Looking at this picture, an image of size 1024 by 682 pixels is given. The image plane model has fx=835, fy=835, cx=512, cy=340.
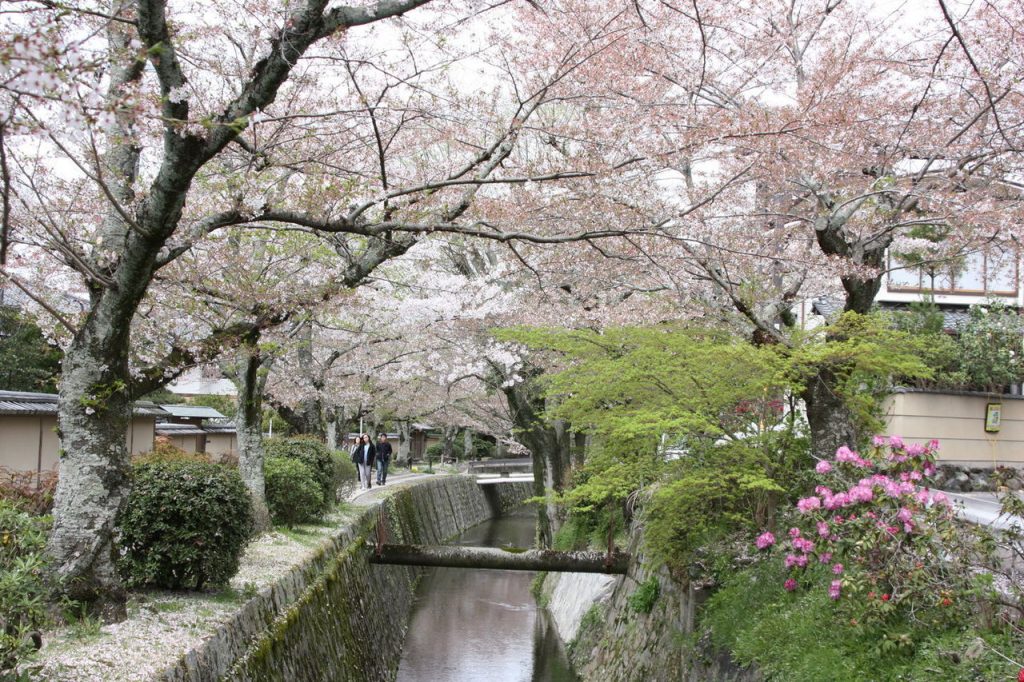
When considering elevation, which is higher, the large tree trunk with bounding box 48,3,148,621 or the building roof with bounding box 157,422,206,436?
the large tree trunk with bounding box 48,3,148,621

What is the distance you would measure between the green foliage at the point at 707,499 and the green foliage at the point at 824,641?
0.76 m

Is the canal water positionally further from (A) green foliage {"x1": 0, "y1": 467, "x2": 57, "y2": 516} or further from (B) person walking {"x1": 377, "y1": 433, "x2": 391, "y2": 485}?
(A) green foliage {"x1": 0, "y1": 467, "x2": 57, "y2": 516}

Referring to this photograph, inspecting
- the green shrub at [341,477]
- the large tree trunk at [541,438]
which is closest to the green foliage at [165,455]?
the green shrub at [341,477]

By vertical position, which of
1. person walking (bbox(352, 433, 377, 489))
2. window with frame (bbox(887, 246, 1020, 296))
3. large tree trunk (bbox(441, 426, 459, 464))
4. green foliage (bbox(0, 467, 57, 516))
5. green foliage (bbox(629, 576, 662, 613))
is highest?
window with frame (bbox(887, 246, 1020, 296))

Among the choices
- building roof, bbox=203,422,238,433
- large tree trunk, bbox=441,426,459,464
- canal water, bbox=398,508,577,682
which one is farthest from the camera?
large tree trunk, bbox=441,426,459,464

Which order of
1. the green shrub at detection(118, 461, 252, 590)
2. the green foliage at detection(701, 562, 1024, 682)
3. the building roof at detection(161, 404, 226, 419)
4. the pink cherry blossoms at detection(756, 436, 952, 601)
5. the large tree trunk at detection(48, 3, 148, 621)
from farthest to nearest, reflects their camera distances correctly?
1. the building roof at detection(161, 404, 226, 419)
2. the green shrub at detection(118, 461, 252, 590)
3. the large tree trunk at detection(48, 3, 148, 621)
4. the pink cherry blossoms at detection(756, 436, 952, 601)
5. the green foliage at detection(701, 562, 1024, 682)

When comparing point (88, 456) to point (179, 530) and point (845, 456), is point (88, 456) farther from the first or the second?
point (845, 456)

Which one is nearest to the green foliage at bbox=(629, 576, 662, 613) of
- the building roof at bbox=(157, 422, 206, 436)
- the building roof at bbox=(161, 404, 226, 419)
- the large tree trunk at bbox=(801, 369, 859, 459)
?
the large tree trunk at bbox=(801, 369, 859, 459)

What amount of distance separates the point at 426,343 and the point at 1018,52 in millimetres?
13036

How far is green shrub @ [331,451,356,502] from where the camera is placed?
58.2ft

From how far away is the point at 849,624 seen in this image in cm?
690

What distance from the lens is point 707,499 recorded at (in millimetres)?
10148

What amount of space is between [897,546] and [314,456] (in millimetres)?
12340

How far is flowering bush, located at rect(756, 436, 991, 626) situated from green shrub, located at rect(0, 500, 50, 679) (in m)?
5.72
